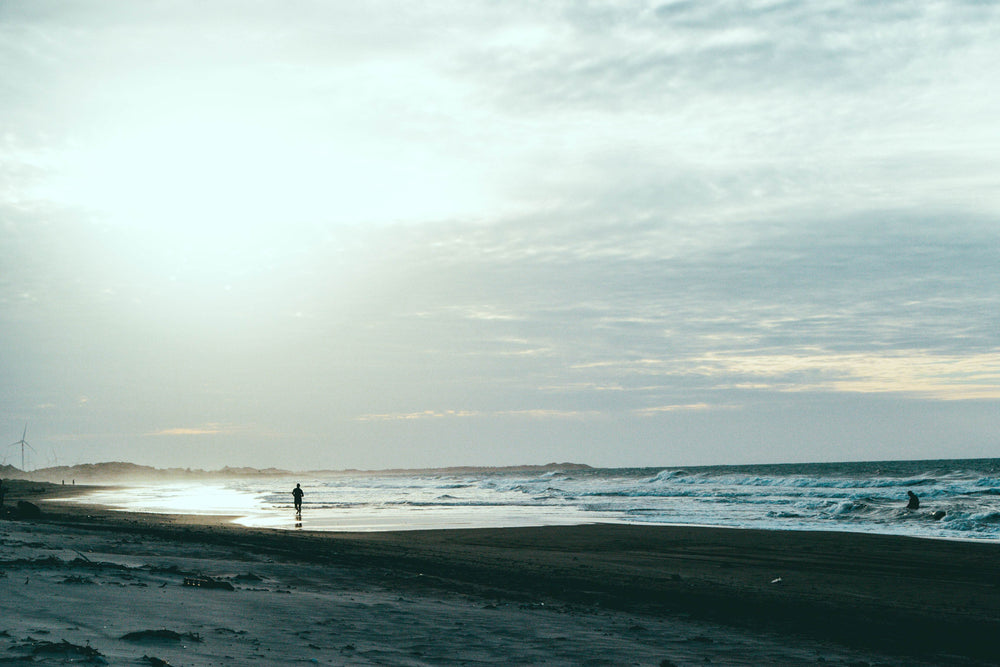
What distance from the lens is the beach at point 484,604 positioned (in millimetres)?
7699

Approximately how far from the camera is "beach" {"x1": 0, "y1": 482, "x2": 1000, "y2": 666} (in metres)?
7.70

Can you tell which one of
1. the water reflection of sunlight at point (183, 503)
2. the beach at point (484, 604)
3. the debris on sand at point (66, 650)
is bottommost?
the water reflection of sunlight at point (183, 503)

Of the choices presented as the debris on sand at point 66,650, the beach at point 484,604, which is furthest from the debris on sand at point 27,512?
the debris on sand at point 66,650

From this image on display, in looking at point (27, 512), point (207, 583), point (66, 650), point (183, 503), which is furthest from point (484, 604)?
point (183, 503)

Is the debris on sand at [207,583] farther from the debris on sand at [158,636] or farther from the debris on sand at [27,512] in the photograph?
the debris on sand at [27,512]

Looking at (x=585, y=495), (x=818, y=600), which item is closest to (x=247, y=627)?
(x=818, y=600)

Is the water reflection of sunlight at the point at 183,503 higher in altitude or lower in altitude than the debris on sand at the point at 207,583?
lower

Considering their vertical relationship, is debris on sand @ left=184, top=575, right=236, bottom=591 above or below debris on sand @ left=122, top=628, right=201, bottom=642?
below

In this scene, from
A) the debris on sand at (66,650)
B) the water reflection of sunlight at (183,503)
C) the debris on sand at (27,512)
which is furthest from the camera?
the water reflection of sunlight at (183,503)

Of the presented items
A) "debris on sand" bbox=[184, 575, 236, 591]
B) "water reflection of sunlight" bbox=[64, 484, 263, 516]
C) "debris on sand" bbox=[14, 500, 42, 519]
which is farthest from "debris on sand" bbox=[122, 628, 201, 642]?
"water reflection of sunlight" bbox=[64, 484, 263, 516]

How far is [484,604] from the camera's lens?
11766 mm

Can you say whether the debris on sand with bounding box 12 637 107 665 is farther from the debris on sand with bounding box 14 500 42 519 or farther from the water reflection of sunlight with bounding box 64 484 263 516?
the water reflection of sunlight with bounding box 64 484 263 516

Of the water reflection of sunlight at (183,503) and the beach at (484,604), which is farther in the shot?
the water reflection of sunlight at (183,503)

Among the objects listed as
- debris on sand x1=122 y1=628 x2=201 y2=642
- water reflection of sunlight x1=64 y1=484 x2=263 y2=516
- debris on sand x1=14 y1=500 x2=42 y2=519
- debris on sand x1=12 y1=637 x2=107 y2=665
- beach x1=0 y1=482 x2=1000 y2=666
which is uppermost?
debris on sand x1=12 y1=637 x2=107 y2=665
